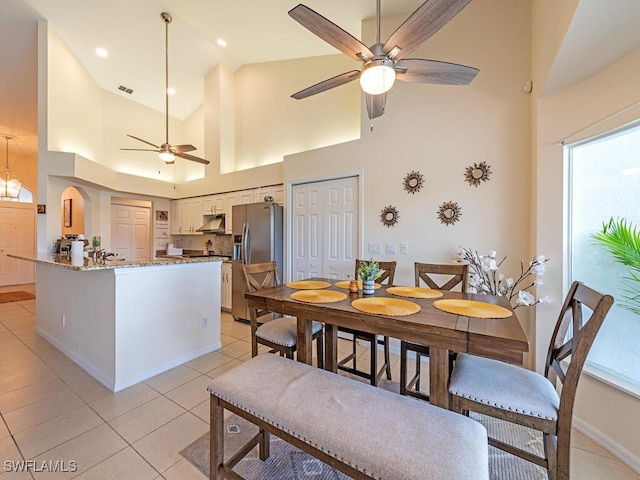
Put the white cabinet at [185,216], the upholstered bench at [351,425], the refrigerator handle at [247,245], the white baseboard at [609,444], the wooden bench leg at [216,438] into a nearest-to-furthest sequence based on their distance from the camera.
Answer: the upholstered bench at [351,425], the wooden bench leg at [216,438], the white baseboard at [609,444], the refrigerator handle at [247,245], the white cabinet at [185,216]

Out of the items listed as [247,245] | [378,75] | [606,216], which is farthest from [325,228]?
[606,216]

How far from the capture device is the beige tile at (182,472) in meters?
1.46

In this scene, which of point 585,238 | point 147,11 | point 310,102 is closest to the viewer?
point 585,238

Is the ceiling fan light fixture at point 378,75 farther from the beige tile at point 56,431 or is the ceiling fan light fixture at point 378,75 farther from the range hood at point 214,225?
the range hood at point 214,225

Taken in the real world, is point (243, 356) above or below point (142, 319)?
below

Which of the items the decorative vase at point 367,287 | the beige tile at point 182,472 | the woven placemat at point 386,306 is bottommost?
the beige tile at point 182,472

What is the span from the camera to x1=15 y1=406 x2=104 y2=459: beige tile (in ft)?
5.43

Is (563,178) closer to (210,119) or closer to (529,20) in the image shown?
(529,20)

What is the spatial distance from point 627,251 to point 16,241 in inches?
466

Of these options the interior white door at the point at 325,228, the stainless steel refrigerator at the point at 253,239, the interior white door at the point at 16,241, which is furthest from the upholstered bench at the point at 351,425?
the interior white door at the point at 16,241

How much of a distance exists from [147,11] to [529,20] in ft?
15.3

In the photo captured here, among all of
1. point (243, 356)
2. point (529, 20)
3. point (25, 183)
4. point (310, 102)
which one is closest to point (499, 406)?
point (243, 356)

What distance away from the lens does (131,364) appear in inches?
93.1

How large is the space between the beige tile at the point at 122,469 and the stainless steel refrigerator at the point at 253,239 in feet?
8.32
